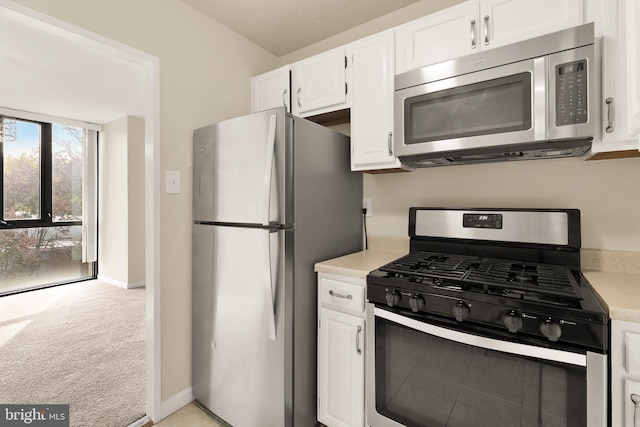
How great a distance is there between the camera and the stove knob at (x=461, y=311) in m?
1.18

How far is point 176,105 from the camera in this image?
1.97 meters

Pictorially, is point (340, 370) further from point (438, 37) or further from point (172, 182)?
point (438, 37)

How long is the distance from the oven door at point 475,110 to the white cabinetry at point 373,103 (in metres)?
0.09

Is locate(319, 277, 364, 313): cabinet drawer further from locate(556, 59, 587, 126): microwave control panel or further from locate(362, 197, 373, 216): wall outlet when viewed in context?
locate(556, 59, 587, 126): microwave control panel

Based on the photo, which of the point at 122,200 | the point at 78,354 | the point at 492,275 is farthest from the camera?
the point at 122,200

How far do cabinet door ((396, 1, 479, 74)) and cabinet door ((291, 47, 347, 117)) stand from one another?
382 mm

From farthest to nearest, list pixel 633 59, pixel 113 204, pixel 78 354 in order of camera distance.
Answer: pixel 113 204
pixel 78 354
pixel 633 59

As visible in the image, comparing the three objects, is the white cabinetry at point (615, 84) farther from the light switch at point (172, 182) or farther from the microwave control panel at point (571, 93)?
the light switch at point (172, 182)

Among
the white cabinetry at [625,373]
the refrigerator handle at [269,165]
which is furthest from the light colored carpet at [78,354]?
the white cabinetry at [625,373]

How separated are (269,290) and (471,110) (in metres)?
1.33

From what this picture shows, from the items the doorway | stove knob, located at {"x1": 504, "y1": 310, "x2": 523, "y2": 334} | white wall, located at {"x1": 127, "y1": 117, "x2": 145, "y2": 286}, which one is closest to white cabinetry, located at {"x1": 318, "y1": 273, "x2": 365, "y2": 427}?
stove knob, located at {"x1": 504, "y1": 310, "x2": 523, "y2": 334}

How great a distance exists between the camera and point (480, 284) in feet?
4.04

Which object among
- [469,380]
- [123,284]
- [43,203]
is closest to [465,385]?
[469,380]

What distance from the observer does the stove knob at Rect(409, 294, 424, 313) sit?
4.22ft
